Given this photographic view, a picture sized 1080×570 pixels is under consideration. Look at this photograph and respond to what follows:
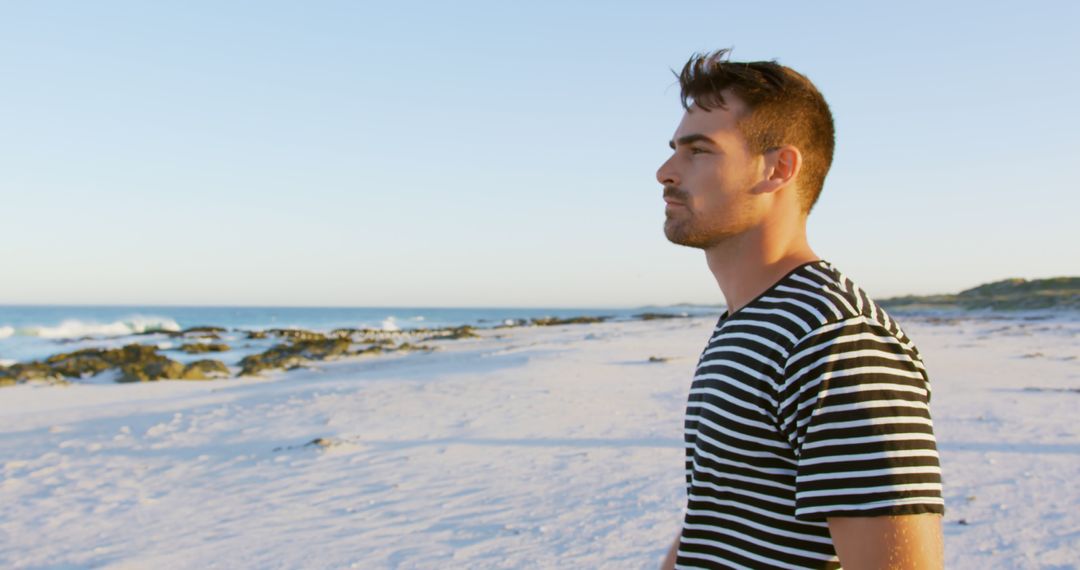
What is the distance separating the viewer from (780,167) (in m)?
1.78

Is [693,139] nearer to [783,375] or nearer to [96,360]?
[783,375]

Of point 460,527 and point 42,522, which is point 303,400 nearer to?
point 42,522

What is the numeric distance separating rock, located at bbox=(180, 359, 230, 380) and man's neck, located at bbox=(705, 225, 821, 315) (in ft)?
65.5

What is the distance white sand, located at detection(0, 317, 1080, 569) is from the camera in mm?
5359

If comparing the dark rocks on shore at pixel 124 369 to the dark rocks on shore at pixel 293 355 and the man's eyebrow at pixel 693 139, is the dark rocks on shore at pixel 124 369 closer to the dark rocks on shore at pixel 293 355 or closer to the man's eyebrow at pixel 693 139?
the dark rocks on shore at pixel 293 355

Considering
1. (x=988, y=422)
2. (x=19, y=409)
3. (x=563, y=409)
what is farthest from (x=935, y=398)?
(x=19, y=409)

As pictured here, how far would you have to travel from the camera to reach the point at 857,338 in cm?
146

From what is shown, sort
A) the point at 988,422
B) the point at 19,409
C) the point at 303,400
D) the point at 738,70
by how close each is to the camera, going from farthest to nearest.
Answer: the point at 19,409
the point at 303,400
the point at 988,422
the point at 738,70

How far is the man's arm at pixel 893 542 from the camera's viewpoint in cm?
138

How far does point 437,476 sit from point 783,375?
626cm

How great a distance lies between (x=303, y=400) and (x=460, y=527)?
312 inches

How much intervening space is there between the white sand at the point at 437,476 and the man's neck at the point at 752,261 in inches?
141

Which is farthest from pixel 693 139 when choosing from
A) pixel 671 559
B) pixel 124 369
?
pixel 124 369

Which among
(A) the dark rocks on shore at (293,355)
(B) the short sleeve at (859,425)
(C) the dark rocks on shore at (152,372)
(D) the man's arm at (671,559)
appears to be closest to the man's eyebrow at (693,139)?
(B) the short sleeve at (859,425)
